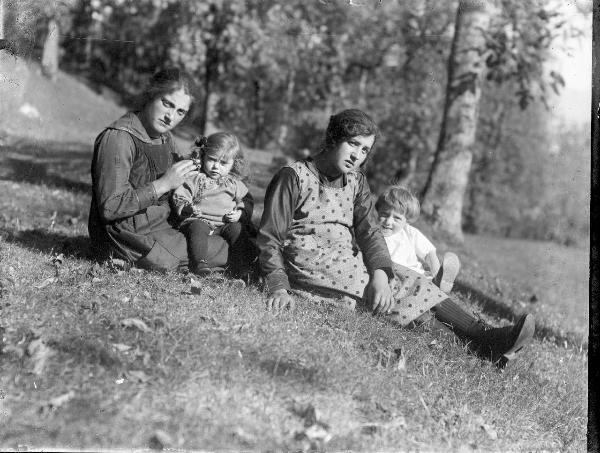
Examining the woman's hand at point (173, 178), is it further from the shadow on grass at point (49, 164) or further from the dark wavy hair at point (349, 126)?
the shadow on grass at point (49, 164)

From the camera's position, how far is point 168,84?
15.3 ft

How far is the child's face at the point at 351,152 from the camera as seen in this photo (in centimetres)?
452

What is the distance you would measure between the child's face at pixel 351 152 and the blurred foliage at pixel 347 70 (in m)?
4.75

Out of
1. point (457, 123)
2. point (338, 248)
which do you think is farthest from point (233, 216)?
point (457, 123)

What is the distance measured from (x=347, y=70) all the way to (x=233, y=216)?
20.6 m

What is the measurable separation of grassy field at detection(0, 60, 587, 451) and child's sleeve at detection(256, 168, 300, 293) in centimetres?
24

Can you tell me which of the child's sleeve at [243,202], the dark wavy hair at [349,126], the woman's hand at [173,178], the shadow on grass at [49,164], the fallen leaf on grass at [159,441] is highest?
the dark wavy hair at [349,126]

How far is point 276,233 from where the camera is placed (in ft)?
14.6

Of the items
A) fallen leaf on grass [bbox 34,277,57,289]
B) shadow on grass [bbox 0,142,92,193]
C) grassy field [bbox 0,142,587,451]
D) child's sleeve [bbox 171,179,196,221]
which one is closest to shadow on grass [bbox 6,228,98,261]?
grassy field [bbox 0,142,587,451]

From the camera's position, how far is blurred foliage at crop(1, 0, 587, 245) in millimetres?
12812

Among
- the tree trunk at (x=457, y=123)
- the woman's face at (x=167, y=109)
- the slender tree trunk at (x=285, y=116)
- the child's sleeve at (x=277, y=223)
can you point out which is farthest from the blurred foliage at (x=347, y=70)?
the child's sleeve at (x=277, y=223)

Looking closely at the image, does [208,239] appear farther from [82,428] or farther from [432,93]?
[432,93]

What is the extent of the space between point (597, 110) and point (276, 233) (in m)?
2.11

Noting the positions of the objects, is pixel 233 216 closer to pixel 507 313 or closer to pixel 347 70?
pixel 507 313
